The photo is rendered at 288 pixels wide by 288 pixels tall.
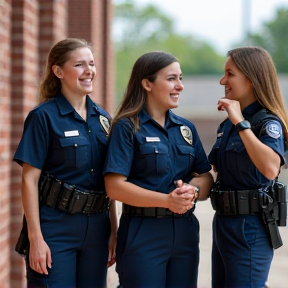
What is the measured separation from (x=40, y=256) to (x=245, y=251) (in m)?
1.18

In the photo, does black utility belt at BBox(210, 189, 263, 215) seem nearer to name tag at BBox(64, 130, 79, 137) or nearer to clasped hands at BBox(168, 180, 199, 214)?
clasped hands at BBox(168, 180, 199, 214)

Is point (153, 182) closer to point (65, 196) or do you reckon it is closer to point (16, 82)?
point (65, 196)

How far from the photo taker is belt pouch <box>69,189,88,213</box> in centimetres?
358

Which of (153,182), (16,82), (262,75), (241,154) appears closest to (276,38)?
(16,82)

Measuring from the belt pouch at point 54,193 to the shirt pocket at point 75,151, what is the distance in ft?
0.43

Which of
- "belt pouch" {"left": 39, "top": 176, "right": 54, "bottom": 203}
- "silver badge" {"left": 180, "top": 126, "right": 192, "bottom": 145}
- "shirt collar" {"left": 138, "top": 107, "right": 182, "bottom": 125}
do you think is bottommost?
"belt pouch" {"left": 39, "top": 176, "right": 54, "bottom": 203}

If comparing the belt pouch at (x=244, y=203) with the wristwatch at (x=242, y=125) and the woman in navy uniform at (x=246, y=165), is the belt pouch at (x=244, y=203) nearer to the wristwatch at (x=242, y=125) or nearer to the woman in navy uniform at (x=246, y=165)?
the woman in navy uniform at (x=246, y=165)

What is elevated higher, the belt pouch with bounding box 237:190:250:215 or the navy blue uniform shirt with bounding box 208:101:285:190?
the navy blue uniform shirt with bounding box 208:101:285:190

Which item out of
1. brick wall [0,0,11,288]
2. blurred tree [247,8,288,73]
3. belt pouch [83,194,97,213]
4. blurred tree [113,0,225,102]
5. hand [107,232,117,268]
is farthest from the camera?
blurred tree [113,0,225,102]

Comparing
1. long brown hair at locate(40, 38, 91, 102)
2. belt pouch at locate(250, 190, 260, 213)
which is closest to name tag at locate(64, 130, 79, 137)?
long brown hair at locate(40, 38, 91, 102)

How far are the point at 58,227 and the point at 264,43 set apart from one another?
177ft

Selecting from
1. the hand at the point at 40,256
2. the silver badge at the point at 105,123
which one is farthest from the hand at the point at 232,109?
the hand at the point at 40,256

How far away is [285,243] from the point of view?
8.80 metres

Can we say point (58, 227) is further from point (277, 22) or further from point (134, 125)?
point (277, 22)
